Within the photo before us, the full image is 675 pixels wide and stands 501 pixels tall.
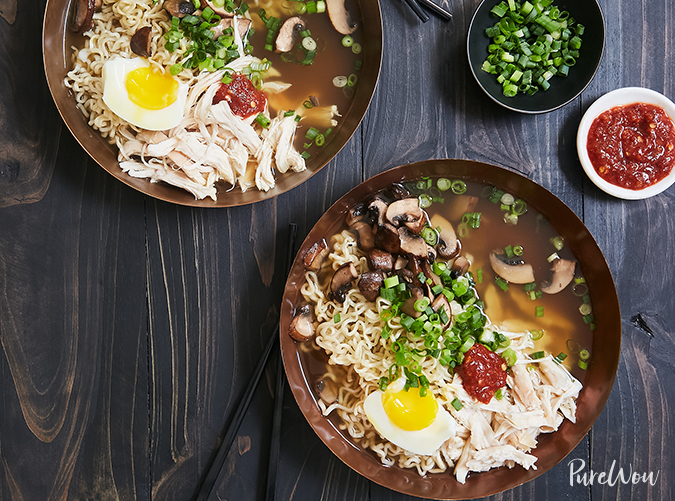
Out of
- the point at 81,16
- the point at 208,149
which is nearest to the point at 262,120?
the point at 208,149

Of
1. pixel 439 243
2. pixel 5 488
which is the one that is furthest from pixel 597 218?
pixel 5 488

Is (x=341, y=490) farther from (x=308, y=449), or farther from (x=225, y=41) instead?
(x=225, y=41)

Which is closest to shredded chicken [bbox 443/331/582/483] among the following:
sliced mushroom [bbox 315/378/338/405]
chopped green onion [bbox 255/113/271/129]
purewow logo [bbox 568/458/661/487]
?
purewow logo [bbox 568/458/661/487]

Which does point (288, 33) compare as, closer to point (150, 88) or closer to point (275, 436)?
point (150, 88)

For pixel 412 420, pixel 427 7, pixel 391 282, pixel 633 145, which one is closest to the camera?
pixel 412 420

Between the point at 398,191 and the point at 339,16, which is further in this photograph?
the point at 339,16

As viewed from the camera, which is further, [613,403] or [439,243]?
[613,403]

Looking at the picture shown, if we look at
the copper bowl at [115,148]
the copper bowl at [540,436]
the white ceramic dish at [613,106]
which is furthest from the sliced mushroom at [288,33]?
the white ceramic dish at [613,106]

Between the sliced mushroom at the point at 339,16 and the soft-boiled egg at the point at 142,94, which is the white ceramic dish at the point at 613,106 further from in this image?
the soft-boiled egg at the point at 142,94
